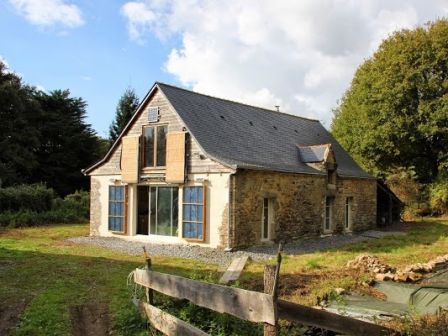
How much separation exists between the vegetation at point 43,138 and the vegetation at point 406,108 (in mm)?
24061

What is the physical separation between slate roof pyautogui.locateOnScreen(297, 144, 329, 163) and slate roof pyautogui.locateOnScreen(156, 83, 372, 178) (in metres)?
0.26

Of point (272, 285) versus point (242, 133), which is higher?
point (242, 133)

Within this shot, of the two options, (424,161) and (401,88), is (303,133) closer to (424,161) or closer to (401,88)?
(401,88)

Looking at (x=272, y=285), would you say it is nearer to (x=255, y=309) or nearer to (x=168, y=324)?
(x=255, y=309)

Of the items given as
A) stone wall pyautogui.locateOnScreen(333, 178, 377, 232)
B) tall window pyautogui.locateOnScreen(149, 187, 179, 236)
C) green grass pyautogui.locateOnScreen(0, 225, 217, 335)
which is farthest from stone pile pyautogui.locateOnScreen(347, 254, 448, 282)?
stone wall pyautogui.locateOnScreen(333, 178, 377, 232)

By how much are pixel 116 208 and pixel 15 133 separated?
71.0 ft

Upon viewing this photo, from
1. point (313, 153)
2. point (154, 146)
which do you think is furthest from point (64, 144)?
point (313, 153)

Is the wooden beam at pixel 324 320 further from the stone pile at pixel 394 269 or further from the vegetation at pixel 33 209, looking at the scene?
the vegetation at pixel 33 209

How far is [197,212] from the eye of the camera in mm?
17234

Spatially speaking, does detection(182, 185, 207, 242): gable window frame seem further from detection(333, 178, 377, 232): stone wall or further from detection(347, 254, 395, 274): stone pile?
detection(333, 178, 377, 232): stone wall

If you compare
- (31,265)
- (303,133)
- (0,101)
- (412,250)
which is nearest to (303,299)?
(31,265)

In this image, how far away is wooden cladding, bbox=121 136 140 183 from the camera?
19.3 metres

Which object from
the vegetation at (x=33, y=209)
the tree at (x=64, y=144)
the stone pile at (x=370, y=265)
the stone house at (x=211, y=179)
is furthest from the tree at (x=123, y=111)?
the stone pile at (x=370, y=265)

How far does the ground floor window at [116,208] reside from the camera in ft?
65.2
